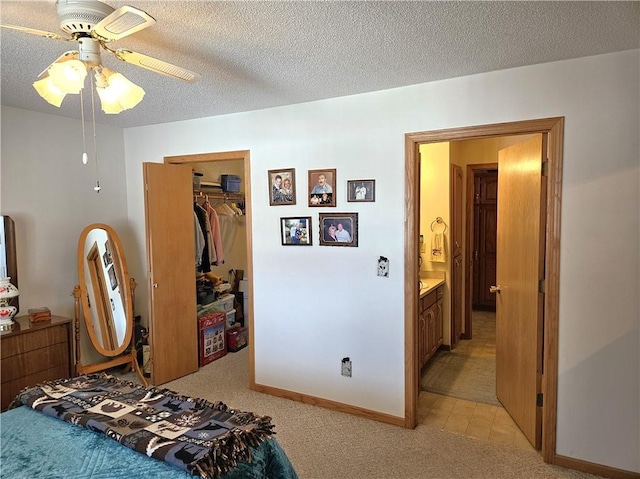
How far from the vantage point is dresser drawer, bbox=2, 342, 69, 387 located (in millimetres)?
2867

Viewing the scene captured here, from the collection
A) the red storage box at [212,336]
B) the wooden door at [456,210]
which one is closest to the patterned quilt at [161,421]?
the red storage box at [212,336]

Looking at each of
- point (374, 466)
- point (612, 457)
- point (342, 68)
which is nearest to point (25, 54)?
point (342, 68)

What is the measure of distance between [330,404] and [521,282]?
5.59 ft

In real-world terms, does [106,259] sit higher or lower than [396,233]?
lower

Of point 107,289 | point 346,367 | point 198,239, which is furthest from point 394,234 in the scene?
point 107,289

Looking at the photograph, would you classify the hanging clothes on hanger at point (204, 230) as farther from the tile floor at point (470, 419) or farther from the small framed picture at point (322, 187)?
the tile floor at point (470, 419)

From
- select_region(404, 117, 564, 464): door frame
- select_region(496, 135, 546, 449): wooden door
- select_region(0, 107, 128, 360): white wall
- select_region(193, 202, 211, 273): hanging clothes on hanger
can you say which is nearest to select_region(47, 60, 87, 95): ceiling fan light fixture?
select_region(404, 117, 564, 464): door frame

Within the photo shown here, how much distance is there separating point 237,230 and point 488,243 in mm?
3788

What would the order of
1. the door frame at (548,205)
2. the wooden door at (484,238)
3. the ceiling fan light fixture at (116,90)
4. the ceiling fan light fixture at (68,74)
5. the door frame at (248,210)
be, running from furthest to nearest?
the wooden door at (484,238)
the door frame at (248,210)
the door frame at (548,205)
the ceiling fan light fixture at (116,90)
the ceiling fan light fixture at (68,74)

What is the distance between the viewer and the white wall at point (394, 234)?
229cm

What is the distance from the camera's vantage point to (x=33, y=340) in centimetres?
300

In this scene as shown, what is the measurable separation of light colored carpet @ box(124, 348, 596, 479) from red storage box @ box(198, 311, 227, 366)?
3.45ft

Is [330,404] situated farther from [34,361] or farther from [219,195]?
[219,195]

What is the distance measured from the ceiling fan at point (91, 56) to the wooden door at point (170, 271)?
199 cm
